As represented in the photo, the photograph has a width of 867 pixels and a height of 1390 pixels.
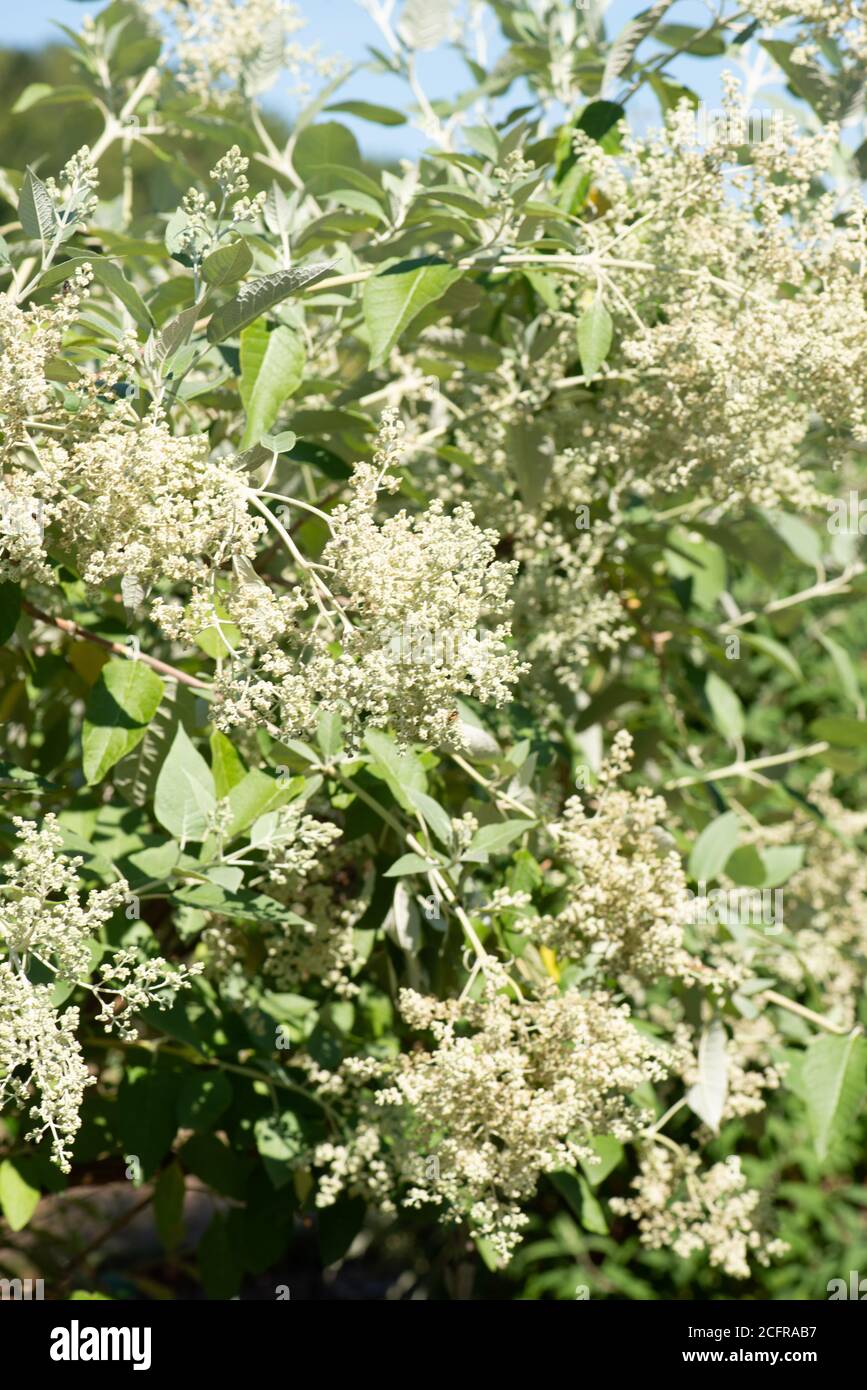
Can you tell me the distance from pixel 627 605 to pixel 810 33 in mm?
957

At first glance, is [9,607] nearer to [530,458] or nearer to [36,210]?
[36,210]

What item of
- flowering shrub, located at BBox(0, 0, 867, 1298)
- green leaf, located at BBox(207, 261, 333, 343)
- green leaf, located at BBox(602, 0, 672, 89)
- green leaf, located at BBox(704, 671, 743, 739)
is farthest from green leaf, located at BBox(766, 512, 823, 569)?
green leaf, located at BBox(207, 261, 333, 343)

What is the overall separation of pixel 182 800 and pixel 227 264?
61 centimetres

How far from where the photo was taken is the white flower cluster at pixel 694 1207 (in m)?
1.90

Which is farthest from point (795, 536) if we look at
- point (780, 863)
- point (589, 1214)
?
point (589, 1214)

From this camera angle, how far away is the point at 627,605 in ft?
7.97

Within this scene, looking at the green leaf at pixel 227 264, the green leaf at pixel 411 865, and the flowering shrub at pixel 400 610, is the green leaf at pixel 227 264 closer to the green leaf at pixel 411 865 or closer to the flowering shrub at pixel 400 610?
the flowering shrub at pixel 400 610

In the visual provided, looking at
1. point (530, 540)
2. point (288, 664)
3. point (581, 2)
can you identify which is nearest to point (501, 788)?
point (530, 540)

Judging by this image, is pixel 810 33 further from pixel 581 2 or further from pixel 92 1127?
pixel 92 1127

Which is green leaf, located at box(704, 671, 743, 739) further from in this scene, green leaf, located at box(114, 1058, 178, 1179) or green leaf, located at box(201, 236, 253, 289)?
green leaf, located at box(201, 236, 253, 289)

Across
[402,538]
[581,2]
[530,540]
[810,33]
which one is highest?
[581,2]

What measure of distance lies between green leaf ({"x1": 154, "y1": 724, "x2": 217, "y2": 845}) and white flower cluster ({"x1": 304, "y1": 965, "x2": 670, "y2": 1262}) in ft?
1.06

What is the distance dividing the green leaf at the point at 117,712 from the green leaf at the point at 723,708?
4.13ft

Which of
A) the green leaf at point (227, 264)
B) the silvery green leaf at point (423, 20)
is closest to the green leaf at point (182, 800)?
the green leaf at point (227, 264)
